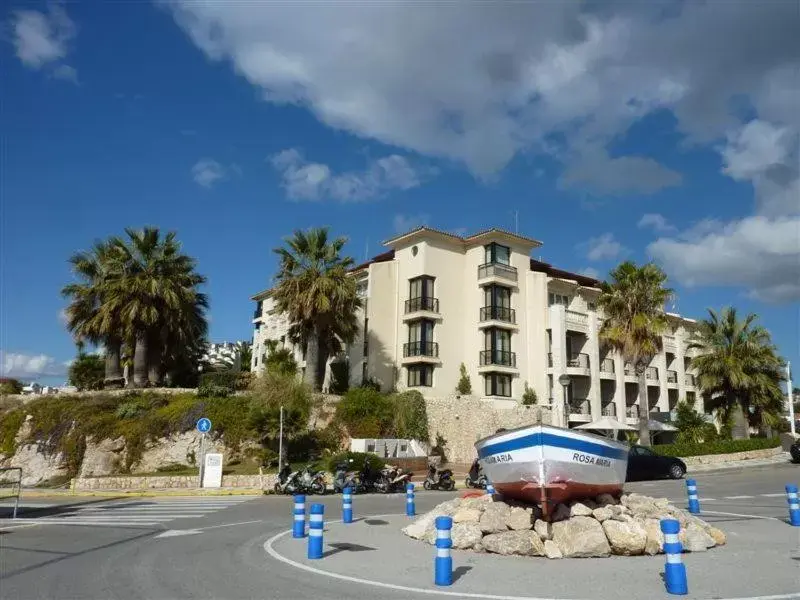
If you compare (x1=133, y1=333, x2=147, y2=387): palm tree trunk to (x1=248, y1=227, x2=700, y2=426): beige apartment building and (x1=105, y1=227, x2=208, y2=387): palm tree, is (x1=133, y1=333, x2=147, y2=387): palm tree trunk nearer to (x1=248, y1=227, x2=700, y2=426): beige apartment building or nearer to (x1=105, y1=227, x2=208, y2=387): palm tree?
(x1=105, y1=227, x2=208, y2=387): palm tree

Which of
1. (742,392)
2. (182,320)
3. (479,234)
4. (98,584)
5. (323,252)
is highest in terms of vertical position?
(479,234)

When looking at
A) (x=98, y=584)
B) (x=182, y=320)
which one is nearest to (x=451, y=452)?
(x=182, y=320)

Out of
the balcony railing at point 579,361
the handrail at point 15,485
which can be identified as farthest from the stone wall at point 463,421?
the handrail at point 15,485

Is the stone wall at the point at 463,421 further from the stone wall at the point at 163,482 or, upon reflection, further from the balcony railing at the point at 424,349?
the stone wall at the point at 163,482

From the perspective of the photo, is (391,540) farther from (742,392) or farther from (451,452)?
(742,392)

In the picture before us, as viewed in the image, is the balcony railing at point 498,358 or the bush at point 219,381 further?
the balcony railing at point 498,358

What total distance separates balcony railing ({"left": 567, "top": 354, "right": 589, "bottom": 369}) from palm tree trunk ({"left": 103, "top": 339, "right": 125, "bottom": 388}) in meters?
29.7

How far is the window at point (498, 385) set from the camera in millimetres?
43125

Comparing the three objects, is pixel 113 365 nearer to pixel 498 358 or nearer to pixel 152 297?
pixel 152 297

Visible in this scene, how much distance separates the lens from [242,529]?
13195mm

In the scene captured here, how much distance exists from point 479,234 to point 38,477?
98.5 feet

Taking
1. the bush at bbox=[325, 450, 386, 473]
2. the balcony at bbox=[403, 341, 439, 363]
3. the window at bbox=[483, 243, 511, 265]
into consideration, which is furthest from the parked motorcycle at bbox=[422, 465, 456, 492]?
the window at bbox=[483, 243, 511, 265]

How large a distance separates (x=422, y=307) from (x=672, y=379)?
25.3 metres

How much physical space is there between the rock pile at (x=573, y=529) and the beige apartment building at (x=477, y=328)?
98.8 feet
